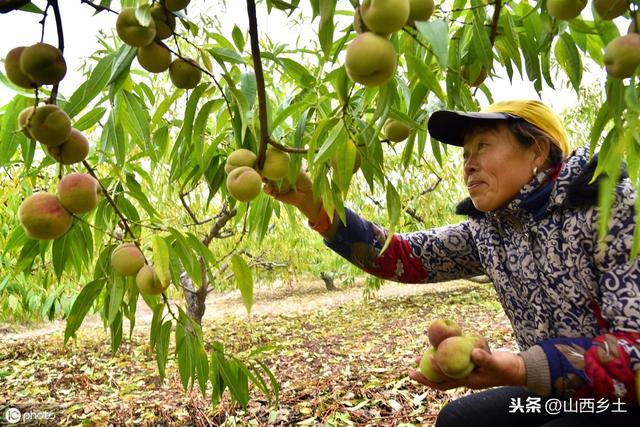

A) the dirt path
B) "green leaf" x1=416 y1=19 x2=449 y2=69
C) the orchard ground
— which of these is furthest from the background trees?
the dirt path

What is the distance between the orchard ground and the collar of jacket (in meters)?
0.86

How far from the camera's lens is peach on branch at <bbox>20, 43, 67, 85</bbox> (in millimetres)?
707

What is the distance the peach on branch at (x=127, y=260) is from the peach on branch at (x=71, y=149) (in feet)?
0.82

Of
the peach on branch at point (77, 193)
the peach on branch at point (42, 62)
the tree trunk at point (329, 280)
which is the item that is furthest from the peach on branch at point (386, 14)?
the tree trunk at point (329, 280)

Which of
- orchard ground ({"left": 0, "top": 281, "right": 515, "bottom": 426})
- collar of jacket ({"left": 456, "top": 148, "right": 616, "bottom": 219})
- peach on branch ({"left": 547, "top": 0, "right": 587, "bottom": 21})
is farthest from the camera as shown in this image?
orchard ground ({"left": 0, "top": 281, "right": 515, "bottom": 426})

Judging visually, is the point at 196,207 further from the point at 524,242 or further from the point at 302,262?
the point at 302,262

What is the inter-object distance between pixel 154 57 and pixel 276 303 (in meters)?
10.6

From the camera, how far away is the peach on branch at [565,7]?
0.67m

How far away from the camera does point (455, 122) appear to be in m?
1.25

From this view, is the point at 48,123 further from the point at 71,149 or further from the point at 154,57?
the point at 154,57

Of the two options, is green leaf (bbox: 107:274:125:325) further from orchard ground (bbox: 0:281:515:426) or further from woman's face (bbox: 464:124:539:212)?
woman's face (bbox: 464:124:539:212)

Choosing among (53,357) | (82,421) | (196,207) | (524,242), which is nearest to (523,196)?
(524,242)

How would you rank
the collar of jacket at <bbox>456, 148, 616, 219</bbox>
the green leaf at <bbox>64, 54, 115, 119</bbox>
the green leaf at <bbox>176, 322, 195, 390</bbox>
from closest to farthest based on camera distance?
the green leaf at <bbox>64, 54, 115, 119</bbox>
the collar of jacket at <bbox>456, 148, 616, 219</bbox>
the green leaf at <bbox>176, 322, 195, 390</bbox>

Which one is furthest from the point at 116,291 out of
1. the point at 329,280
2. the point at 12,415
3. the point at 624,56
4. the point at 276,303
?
the point at 329,280
